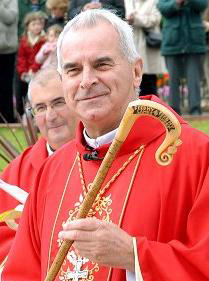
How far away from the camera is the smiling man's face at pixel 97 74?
4133mm

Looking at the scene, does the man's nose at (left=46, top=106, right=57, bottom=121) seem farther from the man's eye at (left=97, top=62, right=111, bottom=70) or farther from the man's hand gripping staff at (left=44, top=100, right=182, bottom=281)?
the man's hand gripping staff at (left=44, top=100, right=182, bottom=281)

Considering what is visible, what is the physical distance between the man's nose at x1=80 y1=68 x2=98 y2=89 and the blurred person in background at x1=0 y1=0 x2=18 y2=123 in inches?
405

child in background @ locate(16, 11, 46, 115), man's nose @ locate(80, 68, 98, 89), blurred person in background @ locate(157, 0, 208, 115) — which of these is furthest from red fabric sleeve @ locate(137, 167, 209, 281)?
child in background @ locate(16, 11, 46, 115)

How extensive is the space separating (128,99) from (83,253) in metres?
0.72

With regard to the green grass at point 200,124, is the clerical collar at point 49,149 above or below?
above

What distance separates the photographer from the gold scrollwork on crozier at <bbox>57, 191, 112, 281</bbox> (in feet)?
13.8

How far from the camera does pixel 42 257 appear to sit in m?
4.43

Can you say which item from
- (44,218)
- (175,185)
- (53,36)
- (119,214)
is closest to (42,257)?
(44,218)

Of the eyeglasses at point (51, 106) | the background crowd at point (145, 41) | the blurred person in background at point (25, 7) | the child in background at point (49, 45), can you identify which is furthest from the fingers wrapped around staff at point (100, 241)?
the blurred person in background at point (25, 7)

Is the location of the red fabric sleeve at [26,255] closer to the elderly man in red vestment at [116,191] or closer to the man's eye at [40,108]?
Result: the elderly man in red vestment at [116,191]

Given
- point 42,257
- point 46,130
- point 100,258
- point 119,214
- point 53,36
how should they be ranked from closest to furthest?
point 100,258 < point 119,214 < point 42,257 < point 46,130 < point 53,36

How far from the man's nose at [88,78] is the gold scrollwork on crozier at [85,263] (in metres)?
0.50

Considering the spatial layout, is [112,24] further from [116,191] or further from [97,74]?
[116,191]

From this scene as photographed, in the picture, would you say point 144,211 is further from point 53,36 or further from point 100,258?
point 53,36
